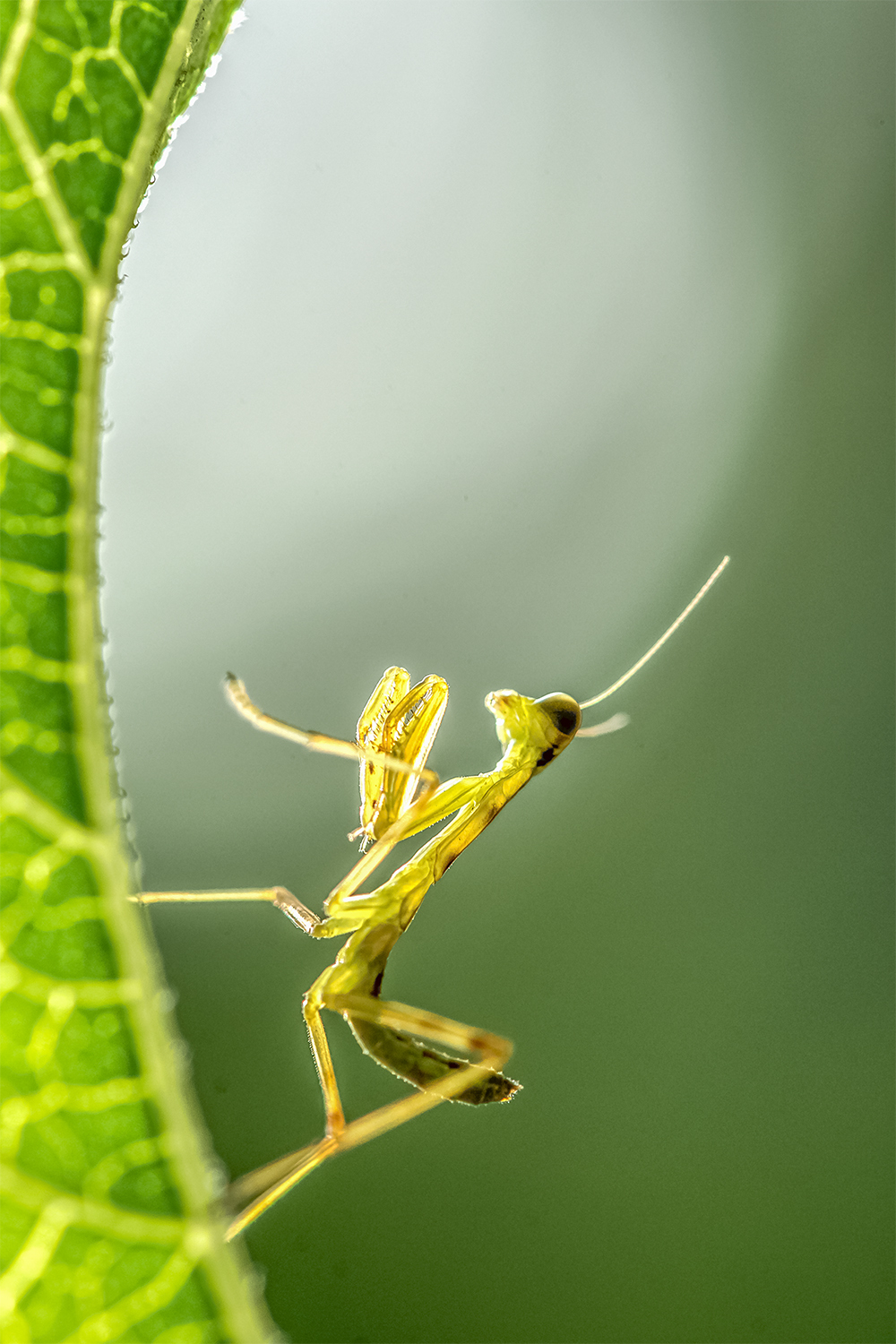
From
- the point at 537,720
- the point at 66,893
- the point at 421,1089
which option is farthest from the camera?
the point at 537,720

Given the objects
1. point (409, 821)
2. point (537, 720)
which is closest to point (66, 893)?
point (409, 821)

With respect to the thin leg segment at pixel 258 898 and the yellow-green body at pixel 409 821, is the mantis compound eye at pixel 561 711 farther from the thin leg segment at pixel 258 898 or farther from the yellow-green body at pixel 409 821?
the thin leg segment at pixel 258 898

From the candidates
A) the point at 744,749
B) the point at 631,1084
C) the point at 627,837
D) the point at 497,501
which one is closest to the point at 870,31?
the point at 497,501

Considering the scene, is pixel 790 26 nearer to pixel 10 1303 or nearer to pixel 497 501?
pixel 497 501

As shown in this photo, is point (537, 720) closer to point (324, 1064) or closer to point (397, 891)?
point (397, 891)

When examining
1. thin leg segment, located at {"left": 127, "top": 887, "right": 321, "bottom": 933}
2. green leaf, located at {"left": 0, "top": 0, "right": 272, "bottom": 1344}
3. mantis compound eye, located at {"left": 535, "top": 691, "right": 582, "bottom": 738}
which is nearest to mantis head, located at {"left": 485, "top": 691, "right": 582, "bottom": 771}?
mantis compound eye, located at {"left": 535, "top": 691, "right": 582, "bottom": 738}

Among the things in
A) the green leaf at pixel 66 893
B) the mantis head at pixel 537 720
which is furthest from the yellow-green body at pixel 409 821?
the green leaf at pixel 66 893
